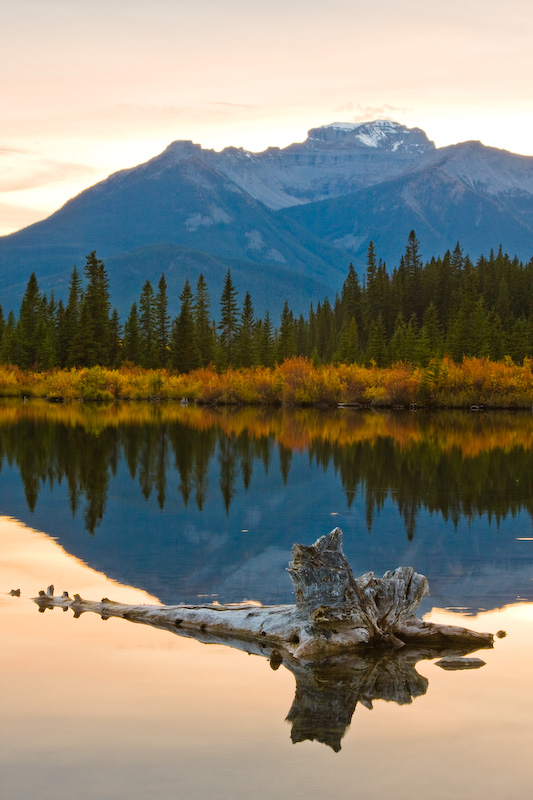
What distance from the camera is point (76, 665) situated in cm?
1033

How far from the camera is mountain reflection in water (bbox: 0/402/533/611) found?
15539 millimetres

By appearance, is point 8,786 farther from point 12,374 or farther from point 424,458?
point 12,374

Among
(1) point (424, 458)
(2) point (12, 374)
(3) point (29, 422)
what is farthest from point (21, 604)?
(2) point (12, 374)

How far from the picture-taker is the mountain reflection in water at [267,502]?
51.0 feet

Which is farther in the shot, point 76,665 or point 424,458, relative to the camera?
point 424,458

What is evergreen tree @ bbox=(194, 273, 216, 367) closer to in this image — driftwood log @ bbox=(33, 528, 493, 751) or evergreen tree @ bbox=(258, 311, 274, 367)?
evergreen tree @ bbox=(258, 311, 274, 367)

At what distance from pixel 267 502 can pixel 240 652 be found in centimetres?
1332

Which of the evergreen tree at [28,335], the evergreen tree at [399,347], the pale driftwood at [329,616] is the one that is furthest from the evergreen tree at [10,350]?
the pale driftwood at [329,616]

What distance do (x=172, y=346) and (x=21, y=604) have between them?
95.7 meters

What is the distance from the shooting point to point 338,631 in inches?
429

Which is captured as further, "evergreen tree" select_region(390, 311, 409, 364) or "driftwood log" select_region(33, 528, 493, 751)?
"evergreen tree" select_region(390, 311, 409, 364)

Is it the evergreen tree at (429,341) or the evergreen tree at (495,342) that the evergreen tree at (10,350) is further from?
the evergreen tree at (495,342)

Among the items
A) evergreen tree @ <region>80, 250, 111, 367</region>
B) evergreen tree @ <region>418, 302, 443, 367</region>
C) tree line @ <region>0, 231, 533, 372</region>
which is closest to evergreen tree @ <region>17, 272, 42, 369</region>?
tree line @ <region>0, 231, 533, 372</region>

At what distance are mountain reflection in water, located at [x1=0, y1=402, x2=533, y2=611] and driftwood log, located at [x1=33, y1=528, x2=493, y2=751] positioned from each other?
6.40ft
